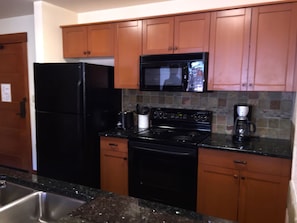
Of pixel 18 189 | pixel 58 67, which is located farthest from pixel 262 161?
pixel 58 67

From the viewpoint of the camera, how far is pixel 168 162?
2436mm

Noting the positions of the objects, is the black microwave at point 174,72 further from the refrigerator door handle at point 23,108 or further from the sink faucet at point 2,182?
the refrigerator door handle at point 23,108

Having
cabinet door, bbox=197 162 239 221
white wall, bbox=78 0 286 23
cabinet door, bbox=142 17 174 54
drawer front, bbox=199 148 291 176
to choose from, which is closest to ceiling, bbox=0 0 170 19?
white wall, bbox=78 0 286 23

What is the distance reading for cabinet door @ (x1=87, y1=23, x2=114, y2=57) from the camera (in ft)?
9.50

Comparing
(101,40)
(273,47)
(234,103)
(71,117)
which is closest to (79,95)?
(71,117)

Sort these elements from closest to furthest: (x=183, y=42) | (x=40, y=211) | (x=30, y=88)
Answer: (x=40, y=211)
(x=183, y=42)
(x=30, y=88)

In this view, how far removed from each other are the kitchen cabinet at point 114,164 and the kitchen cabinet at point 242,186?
0.82 m

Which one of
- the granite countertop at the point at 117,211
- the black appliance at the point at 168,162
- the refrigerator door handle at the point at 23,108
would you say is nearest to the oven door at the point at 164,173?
the black appliance at the point at 168,162

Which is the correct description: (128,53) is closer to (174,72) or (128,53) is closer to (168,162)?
(174,72)

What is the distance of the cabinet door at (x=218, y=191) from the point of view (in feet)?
7.24

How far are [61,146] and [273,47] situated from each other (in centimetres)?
236

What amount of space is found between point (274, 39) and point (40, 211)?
2.20 m

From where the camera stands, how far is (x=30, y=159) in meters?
3.85

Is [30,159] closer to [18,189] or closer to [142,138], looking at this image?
[142,138]
